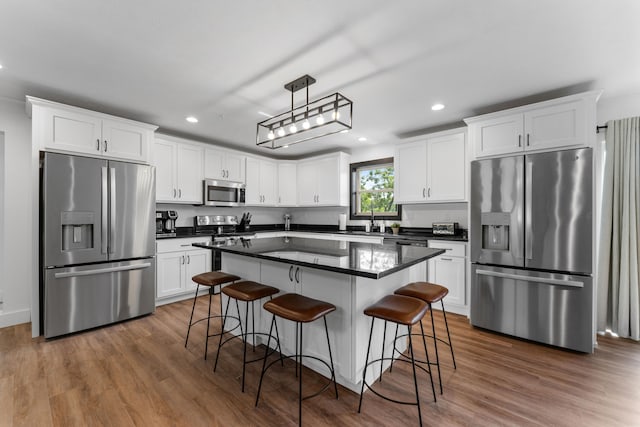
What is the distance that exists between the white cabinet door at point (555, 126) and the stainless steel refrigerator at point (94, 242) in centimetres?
432

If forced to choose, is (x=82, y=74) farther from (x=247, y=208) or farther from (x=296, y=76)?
(x=247, y=208)

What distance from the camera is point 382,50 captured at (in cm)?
218

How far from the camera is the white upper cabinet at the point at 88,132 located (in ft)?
9.31

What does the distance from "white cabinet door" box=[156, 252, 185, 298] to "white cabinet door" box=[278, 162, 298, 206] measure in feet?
7.52

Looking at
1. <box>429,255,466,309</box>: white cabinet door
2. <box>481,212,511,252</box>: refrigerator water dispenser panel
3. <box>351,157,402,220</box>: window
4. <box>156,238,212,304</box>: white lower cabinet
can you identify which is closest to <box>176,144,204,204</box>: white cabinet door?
<box>156,238,212,304</box>: white lower cabinet

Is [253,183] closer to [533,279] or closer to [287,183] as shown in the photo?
[287,183]

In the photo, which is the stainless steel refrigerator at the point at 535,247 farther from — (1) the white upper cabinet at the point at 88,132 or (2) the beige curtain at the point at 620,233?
(1) the white upper cabinet at the point at 88,132

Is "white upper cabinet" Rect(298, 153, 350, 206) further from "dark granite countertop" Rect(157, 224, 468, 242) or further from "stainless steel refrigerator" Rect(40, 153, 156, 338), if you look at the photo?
"stainless steel refrigerator" Rect(40, 153, 156, 338)

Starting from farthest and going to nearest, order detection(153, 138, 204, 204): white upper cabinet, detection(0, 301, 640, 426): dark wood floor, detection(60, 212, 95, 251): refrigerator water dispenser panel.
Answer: detection(153, 138, 204, 204): white upper cabinet < detection(60, 212, 95, 251): refrigerator water dispenser panel < detection(0, 301, 640, 426): dark wood floor

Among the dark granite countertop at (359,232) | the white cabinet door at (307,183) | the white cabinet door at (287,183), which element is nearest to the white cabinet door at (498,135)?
the dark granite countertop at (359,232)

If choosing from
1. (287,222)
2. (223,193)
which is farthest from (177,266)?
(287,222)

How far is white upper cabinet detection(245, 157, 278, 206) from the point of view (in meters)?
5.23

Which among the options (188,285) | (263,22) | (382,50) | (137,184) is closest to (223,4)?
(263,22)

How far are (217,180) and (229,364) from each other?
3.06 meters
